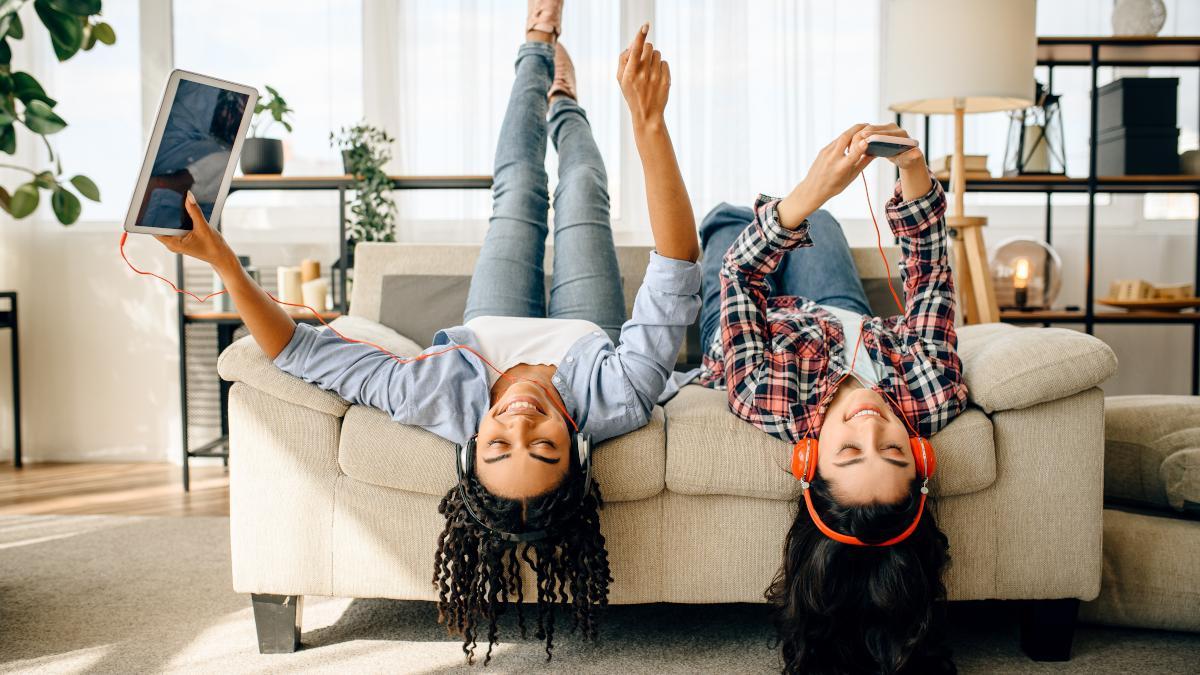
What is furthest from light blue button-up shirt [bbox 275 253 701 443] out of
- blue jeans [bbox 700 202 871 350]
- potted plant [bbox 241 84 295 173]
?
potted plant [bbox 241 84 295 173]

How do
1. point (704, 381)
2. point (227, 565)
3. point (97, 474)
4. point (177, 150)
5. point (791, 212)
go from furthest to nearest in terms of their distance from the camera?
point (97, 474), point (227, 565), point (704, 381), point (791, 212), point (177, 150)

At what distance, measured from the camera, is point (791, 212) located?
160 centimetres

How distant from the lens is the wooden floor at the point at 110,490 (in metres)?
2.85

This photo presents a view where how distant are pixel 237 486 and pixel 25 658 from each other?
0.48 m

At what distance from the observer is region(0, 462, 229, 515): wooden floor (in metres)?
2.85

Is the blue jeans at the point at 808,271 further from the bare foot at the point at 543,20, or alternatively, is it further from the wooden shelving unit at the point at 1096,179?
the wooden shelving unit at the point at 1096,179

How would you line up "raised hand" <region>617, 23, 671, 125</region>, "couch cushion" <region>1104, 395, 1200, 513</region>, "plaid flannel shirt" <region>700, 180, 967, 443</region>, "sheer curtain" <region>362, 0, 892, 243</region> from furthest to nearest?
"sheer curtain" <region>362, 0, 892, 243</region> < "couch cushion" <region>1104, 395, 1200, 513</region> < "plaid flannel shirt" <region>700, 180, 967, 443</region> < "raised hand" <region>617, 23, 671, 125</region>

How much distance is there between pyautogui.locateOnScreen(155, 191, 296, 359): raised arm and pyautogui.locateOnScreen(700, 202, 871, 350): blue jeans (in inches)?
39.5

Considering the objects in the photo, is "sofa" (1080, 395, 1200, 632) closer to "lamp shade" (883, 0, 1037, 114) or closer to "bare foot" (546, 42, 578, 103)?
"lamp shade" (883, 0, 1037, 114)

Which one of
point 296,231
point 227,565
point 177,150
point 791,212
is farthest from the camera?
point 296,231

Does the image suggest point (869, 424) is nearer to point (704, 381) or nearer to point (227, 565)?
point (704, 381)

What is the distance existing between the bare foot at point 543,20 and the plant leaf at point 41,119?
1.15 metres

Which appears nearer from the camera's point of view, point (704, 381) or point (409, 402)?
point (409, 402)

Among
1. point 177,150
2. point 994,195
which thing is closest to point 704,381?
point 177,150
